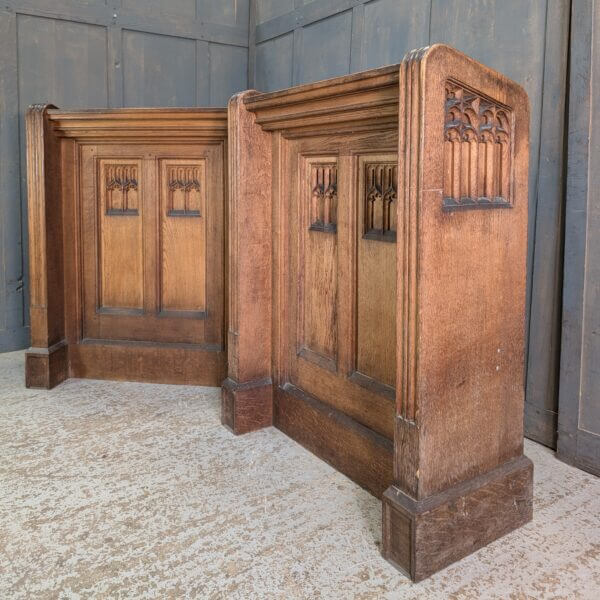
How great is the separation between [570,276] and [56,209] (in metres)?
2.08

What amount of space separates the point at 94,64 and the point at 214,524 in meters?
2.91

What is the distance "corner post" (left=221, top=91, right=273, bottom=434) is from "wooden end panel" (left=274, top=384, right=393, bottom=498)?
0.35 feet

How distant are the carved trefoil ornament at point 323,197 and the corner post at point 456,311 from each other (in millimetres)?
572

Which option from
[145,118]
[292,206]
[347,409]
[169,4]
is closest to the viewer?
[347,409]

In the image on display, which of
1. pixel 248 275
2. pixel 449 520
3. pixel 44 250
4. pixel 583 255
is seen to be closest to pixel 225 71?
pixel 44 250

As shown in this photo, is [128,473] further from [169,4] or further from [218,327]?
[169,4]

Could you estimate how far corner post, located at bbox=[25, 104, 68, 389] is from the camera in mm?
2656

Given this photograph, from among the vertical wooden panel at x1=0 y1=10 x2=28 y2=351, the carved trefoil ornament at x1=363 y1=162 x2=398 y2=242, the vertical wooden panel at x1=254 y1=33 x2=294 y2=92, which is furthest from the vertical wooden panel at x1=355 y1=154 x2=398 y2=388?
the vertical wooden panel at x1=0 y1=10 x2=28 y2=351

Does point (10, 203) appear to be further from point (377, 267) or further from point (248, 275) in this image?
point (377, 267)

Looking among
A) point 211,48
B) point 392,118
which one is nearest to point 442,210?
point 392,118

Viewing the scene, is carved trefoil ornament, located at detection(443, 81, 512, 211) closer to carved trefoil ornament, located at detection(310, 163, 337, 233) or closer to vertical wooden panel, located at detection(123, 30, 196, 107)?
carved trefoil ornament, located at detection(310, 163, 337, 233)

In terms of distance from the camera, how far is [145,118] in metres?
2.62

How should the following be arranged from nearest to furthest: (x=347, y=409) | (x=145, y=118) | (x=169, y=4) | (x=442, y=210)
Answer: (x=442, y=210) < (x=347, y=409) < (x=145, y=118) < (x=169, y=4)

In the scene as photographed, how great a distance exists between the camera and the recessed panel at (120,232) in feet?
9.16
